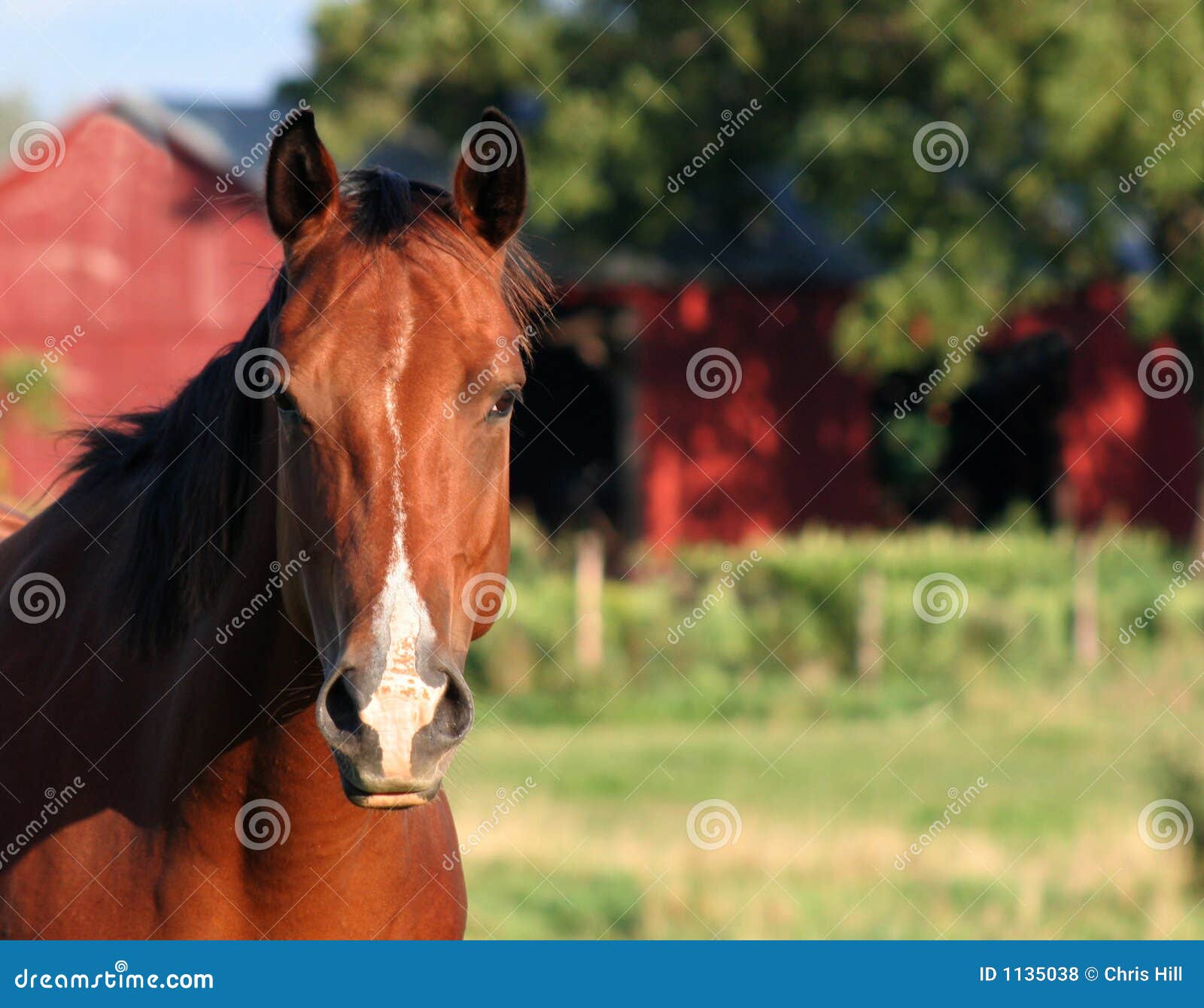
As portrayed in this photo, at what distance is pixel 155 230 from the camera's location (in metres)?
19.0

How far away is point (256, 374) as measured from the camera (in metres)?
2.78

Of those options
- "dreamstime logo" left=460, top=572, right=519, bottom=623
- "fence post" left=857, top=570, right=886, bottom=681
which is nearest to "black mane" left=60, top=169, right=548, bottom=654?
"dreamstime logo" left=460, top=572, right=519, bottom=623

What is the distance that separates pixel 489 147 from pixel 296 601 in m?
0.98

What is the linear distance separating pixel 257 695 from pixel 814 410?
1761 cm

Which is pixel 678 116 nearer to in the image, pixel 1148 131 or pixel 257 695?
pixel 1148 131

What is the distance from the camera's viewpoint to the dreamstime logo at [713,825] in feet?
28.2
